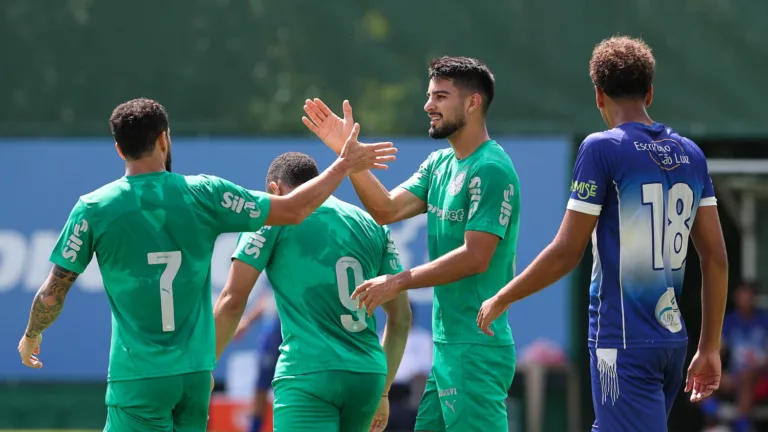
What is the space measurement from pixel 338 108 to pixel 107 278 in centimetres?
764

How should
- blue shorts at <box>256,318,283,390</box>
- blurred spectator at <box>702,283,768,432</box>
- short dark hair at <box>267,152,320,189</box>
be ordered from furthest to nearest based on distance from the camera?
blurred spectator at <box>702,283,768,432</box>
blue shorts at <box>256,318,283,390</box>
short dark hair at <box>267,152,320,189</box>

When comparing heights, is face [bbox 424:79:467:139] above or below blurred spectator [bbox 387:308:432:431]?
above

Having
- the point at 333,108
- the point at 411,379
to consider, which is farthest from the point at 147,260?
the point at 333,108

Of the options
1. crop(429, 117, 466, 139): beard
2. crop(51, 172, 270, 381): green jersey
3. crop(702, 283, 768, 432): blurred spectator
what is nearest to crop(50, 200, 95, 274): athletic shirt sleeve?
crop(51, 172, 270, 381): green jersey

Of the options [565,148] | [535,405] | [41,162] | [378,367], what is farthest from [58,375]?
[378,367]

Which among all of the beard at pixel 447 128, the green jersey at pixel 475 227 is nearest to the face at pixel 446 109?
the beard at pixel 447 128

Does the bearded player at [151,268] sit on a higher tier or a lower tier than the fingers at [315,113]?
lower

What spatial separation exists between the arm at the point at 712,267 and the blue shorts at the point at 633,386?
34 cm

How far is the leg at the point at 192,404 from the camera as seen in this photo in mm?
5004

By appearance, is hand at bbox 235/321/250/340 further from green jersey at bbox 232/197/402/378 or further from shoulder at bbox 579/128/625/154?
shoulder at bbox 579/128/625/154

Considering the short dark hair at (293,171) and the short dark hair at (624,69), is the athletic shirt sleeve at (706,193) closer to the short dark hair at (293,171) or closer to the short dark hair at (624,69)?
the short dark hair at (624,69)

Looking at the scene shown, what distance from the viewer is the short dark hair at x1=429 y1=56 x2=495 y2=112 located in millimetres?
5852

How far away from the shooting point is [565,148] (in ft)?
40.4

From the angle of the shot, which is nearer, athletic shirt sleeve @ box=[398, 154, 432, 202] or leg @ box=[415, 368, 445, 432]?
leg @ box=[415, 368, 445, 432]
